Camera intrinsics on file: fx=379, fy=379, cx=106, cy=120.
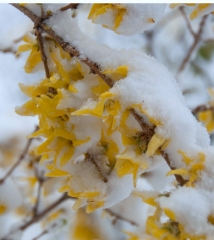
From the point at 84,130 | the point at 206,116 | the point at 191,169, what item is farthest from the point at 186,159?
the point at 206,116

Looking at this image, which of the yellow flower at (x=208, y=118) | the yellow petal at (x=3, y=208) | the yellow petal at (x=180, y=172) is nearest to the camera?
the yellow petal at (x=180, y=172)

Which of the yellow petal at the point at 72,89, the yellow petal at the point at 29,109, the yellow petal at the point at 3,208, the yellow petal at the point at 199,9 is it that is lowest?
the yellow petal at the point at 3,208

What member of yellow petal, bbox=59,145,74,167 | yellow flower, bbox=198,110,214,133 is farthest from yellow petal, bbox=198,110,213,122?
yellow petal, bbox=59,145,74,167

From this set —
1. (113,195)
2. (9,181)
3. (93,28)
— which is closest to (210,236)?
(113,195)

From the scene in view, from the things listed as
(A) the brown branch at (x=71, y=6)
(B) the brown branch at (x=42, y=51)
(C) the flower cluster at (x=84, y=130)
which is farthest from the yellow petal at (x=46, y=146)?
(A) the brown branch at (x=71, y=6)

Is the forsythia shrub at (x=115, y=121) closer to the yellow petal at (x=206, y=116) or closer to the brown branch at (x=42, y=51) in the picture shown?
the brown branch at (x=42, y=51)

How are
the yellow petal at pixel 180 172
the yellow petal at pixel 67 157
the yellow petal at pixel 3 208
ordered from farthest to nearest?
1. the yellow petal at pixel 3 208
2. the yellow petal at pixel 67 157
3. the yellow petal at pixel 180 172

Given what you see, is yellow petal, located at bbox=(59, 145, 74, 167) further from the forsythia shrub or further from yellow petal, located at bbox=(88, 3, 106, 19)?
yellow petal, located at bbox=(88, 3, 106, 19)

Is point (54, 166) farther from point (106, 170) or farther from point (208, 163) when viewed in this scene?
point (208, 163)

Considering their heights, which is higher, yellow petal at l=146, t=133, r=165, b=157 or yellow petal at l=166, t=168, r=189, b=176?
yellow petal at l=146, t=133, r=165, b=157

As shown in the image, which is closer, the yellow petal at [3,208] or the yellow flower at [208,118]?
the yellow petal at [3,208]

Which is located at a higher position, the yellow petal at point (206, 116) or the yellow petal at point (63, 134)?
→ the yellow petal at point (63, 134)
